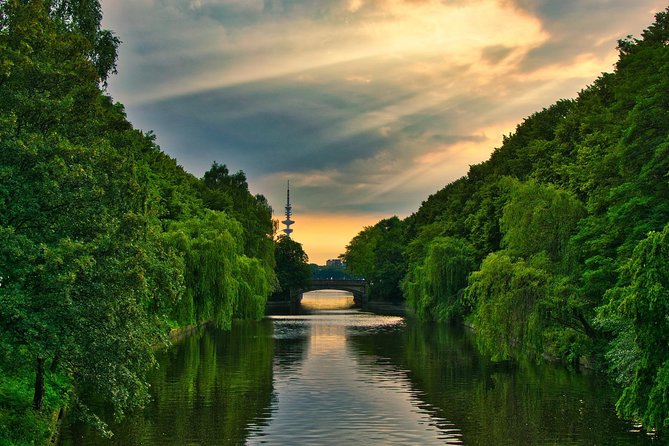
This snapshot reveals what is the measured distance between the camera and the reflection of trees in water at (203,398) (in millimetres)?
27844

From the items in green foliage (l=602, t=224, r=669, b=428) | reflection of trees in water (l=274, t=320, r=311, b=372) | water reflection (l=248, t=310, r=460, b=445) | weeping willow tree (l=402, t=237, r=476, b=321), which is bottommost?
water reflection (l=248, t=310, r=460, b=445)

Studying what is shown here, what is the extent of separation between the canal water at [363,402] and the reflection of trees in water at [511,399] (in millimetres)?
53

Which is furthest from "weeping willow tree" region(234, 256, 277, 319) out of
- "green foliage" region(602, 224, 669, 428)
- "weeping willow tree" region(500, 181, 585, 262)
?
"green foliage" region(602, 224, 669, 428)

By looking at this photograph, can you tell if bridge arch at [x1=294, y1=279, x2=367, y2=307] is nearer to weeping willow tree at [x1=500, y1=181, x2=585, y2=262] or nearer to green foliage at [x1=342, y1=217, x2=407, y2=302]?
green foliage at [x1=342, y1=217, x2=407, y2=302]

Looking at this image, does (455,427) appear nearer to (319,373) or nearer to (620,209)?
(620,209)

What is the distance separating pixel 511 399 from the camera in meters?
35.9

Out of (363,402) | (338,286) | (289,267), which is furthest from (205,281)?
(338,286)

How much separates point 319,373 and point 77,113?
24552 millimetres

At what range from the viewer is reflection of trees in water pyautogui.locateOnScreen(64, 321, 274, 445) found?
27.8 metres

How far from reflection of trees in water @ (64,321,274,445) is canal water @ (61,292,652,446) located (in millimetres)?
53

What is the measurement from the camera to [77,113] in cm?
2706

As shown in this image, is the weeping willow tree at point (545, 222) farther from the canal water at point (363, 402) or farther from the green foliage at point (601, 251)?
the canal water at point (363, 402)

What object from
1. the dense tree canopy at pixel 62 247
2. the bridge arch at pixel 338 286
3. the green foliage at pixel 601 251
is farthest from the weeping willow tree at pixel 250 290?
the bridge arch at pixel 338 286

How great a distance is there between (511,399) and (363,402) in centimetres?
672
